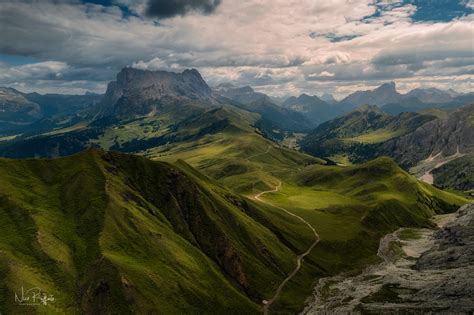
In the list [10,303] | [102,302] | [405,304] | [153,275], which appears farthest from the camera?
[405,304]

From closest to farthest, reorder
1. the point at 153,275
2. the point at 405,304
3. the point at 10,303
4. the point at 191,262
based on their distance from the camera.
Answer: the point at 10,303 < the point at 153,275 < the point at 405,304 < the point at 191,262

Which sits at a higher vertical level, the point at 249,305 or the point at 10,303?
the point at 10,303

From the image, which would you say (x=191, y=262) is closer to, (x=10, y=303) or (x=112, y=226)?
(x=112, y=226)

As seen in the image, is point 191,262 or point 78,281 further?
point 191,262

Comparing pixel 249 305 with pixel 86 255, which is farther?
pixel 249 305

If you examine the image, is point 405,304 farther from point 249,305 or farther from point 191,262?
point 191,262

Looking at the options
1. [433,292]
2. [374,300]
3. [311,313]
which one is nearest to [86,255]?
[311,313]

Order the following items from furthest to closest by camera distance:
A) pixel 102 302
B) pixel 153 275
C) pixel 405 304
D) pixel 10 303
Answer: pixel 405 304
pixel 153 275
pixel 102 302
pixel 10 303

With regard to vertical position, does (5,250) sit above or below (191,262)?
above

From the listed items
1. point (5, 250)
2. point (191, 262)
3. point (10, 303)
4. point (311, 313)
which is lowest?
point (311, 313)

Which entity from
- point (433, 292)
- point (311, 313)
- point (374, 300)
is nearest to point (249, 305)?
point (311, 313)
